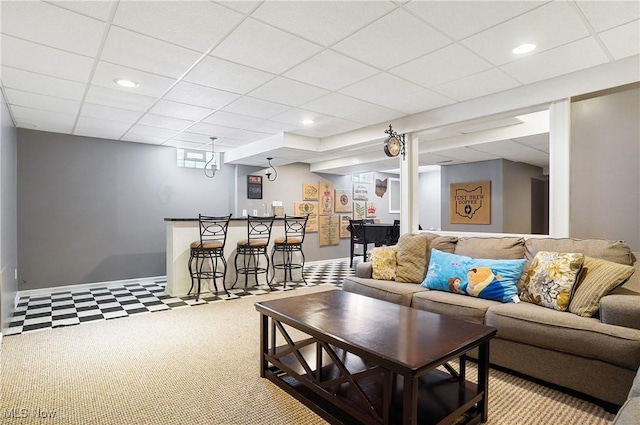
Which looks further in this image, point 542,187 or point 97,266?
point 542,187

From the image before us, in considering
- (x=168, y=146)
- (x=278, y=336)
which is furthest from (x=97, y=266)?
(x=278, y=336)

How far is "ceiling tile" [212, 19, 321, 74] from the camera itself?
2.42m

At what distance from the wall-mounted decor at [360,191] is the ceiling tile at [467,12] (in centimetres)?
684

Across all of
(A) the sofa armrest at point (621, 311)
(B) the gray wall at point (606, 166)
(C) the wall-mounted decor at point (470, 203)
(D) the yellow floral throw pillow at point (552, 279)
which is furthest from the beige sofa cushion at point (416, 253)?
(C) the wall-mounted decor at point (470, 203)

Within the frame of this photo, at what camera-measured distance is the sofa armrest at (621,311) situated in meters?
2.05

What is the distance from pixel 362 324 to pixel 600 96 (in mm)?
3100

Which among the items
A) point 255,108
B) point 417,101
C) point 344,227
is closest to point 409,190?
point 417,101

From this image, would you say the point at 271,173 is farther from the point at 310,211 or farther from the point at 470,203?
the point at 470,203

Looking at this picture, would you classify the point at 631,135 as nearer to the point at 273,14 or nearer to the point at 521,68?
the point at 521,68

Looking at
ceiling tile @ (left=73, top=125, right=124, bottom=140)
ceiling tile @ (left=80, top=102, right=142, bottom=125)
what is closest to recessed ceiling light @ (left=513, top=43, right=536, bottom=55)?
ceiling tile @ (left=80, top=102, right=142, bottom=125)

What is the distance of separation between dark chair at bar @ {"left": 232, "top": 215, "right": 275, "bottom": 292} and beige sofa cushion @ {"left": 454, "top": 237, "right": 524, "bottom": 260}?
3055 mm

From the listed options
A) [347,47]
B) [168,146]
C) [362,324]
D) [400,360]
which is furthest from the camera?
[168,146]

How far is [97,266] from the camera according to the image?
5.66 m

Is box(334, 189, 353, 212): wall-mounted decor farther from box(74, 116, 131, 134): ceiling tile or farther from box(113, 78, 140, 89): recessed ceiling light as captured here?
box(113, 78, 140, 89): recessed ceiling light
